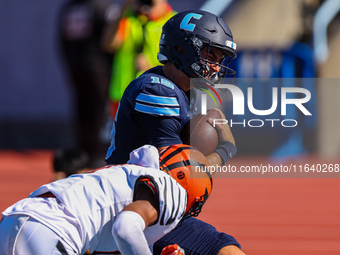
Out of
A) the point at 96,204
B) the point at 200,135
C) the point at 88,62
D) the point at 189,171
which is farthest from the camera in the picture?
the point at 88,62

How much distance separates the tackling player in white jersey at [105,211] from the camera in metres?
3.09

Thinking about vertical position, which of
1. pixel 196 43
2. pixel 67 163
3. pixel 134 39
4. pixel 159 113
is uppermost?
pixel 196 43

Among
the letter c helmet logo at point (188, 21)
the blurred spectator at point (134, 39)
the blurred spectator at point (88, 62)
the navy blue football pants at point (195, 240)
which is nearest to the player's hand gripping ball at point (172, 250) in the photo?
the navy blue football pants at point (195, 240)

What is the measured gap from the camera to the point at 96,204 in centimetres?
317

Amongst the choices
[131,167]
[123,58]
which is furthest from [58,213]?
[123,58]

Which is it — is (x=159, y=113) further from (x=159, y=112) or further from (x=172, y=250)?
→ (x=172, y=250)

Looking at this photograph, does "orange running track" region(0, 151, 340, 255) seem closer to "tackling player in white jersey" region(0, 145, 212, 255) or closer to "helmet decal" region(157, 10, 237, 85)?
"helmet decal" region(157, 10, 237, 85)

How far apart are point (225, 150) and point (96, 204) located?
2.86 feet

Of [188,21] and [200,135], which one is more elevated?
[188,21]

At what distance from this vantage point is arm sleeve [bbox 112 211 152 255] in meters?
3.00

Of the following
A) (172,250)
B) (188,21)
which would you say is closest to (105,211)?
(172,250)

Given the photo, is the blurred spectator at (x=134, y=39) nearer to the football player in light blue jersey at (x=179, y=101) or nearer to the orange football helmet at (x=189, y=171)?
the football player in light blue jersey at (x=179, y=101)

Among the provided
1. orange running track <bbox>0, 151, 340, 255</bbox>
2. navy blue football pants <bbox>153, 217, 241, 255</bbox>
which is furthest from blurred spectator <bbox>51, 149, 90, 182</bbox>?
navy blue football pants <bbox>153, 217, 241, 255</bbox>

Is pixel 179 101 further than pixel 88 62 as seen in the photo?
No
